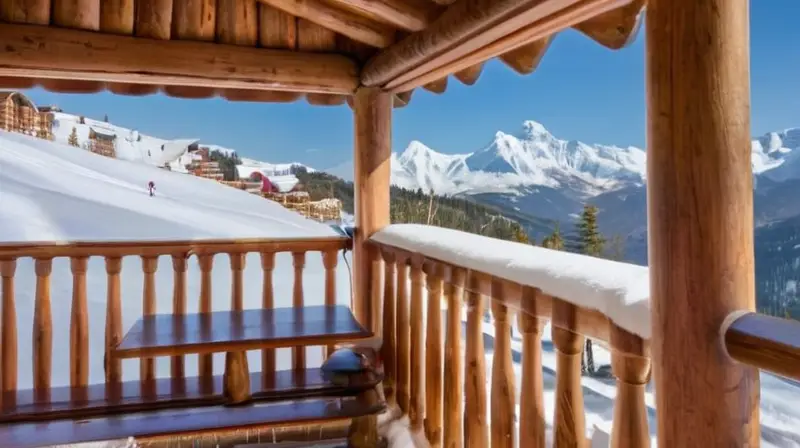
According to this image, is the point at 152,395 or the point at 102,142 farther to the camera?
the point at 102,142

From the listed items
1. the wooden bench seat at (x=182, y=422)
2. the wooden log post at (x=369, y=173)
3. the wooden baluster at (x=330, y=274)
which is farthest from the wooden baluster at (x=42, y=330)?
the wooden log post at (x=369, y=173)

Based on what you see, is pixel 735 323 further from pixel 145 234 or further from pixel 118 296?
pixel 145 234

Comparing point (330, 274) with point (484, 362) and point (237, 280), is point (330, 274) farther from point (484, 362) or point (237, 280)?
point (484, 362)

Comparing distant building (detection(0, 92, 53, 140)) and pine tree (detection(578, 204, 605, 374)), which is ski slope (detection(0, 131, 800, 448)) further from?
pine tree (detection(578, 204, 605, 374))

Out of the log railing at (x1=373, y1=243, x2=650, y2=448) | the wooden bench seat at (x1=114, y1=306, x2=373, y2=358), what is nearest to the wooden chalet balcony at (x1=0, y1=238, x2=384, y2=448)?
the wooden bench seat at (x1=114, y1=306, x2=373, y2=358)

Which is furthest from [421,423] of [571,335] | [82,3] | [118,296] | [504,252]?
[82,3]

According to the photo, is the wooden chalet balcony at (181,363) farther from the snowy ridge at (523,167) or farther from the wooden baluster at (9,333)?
the snowy ridge at (523,167)

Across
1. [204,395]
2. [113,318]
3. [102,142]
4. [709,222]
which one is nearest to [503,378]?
[709,222]

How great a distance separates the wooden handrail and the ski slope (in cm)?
223

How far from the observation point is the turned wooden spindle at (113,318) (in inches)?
116

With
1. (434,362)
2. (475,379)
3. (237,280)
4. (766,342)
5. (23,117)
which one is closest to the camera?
(766,342)

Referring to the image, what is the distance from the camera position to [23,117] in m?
4.40

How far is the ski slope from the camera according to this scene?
12.1ft

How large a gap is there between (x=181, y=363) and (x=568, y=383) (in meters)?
2.40
